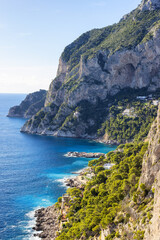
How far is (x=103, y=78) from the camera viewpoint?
167875 mm

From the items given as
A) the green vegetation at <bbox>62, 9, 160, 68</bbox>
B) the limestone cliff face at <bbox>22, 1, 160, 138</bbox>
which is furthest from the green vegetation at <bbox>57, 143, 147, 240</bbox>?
the green vegetation at <bbox>62, 9, 160, 68</bbox>

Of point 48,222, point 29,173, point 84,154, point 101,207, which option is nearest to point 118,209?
point 101,207

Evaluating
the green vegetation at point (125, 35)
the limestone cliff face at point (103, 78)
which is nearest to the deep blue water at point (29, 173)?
the limestone cliff face at point (103, 78)

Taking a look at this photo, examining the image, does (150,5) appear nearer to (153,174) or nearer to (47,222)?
(47,222)

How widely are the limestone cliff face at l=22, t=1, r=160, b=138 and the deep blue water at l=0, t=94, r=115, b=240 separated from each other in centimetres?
1702

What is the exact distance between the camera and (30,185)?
77.3 meters

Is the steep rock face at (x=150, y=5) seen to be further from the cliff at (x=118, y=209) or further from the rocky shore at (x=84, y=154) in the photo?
the cliff at (x=118, y=209)

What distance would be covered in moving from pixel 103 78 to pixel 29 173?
101 metres

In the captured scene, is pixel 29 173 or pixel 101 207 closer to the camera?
pixel 101 207

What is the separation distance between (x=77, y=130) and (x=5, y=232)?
106m

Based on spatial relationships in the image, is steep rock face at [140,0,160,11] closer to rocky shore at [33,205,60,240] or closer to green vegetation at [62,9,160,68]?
green vegetation at [62,9,160,68]

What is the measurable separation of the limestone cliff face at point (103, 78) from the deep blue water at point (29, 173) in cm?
1702

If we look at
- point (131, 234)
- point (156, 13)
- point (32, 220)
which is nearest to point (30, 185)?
point (32, 220)

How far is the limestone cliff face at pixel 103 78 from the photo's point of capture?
15262cm
